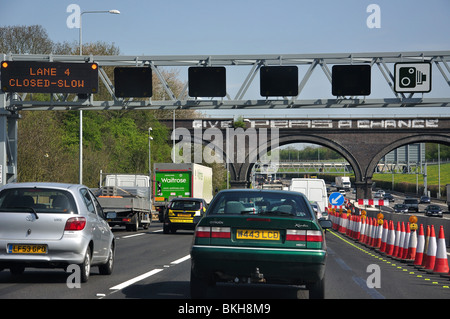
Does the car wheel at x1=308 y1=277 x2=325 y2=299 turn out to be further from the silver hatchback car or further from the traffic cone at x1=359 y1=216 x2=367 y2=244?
the traffic cone at x1=359 y1=216 x2=367 y2=244

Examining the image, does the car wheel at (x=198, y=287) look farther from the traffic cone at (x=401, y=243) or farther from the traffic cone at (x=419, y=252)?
the traffic cone at (x=401, y=243)

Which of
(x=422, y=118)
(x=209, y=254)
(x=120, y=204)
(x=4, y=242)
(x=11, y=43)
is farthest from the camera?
(x=422, y=118)

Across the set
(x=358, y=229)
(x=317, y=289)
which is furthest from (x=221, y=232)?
(x=358, y=229)

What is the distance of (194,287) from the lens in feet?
31.9

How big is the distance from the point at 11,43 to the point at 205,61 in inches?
1380

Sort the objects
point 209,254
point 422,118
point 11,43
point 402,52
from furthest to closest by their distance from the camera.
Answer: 1. point 422,118
2. point 11,43
3. point 402,52
4. point 209,254

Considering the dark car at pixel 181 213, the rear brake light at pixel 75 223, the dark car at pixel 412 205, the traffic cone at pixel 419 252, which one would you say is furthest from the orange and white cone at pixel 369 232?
the dark car at pixel 412 205

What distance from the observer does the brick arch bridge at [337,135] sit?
7812cm

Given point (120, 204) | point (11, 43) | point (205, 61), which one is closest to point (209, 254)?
Answer: point (205, 61)

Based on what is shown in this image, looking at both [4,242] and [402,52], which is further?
[402,52]

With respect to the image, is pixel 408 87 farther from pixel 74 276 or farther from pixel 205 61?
pixel 74 276

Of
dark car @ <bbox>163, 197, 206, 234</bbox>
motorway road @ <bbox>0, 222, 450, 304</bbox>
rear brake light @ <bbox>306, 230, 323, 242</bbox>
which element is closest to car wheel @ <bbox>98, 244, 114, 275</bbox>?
motorway road @ <bbox>0, 222, 450, 304</bbox>

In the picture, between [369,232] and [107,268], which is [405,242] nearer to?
[369,232]

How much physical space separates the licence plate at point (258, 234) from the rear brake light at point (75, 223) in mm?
3085
